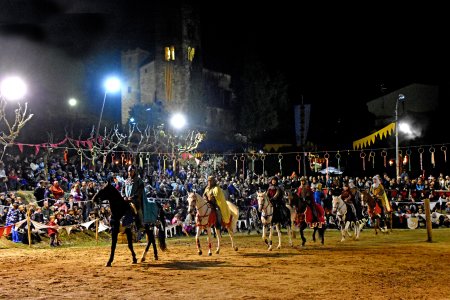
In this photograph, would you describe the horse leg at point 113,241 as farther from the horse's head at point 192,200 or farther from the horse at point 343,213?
the horse at point 343,213

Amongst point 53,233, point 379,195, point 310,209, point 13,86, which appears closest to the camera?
point 310,209

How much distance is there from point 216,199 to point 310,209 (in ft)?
14.7

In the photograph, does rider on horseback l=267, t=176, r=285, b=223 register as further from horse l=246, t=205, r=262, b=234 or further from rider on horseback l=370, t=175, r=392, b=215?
horse l=246, t=205, r=262, b=234

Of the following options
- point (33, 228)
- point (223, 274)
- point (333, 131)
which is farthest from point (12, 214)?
point (333, 131)

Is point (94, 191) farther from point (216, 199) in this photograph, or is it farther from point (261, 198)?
point (261, 198)

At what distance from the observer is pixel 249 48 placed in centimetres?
8012

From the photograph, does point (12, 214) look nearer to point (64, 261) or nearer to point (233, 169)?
point (64, 261)

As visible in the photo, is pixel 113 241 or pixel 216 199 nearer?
pixel 113 241

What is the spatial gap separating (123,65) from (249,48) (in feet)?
72.3

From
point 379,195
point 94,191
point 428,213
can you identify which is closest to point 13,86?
point 94,191

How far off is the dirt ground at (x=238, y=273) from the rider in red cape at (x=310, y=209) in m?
1.23

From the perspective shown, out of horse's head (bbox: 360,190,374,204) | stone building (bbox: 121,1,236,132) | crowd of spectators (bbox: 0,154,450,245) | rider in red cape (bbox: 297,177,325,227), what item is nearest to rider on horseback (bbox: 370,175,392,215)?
horse's head (bbox: 360,190,374,204)

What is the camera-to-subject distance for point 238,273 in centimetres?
1430

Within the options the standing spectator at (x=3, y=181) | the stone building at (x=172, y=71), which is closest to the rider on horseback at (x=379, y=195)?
the standing spectator at (x=3, y=181)
